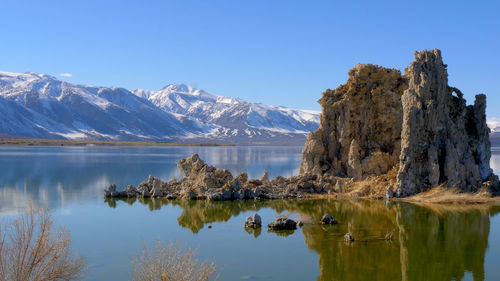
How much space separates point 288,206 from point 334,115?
12.9 metres

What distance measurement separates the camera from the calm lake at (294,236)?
60.5 ft

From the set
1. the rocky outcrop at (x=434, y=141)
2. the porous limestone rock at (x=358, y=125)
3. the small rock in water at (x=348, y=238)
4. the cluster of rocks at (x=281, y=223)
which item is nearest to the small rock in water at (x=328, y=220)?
the cluster of rocks at (x=281, y=223)

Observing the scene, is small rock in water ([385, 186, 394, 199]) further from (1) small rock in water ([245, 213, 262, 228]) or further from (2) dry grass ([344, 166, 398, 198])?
(1) small rock in water ([245, 213, 262, 228])

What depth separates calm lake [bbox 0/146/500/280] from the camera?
60.5ft

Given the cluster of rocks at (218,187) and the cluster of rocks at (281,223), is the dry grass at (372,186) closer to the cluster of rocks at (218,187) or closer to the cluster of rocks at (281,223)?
the cluster of rocks at (218,187)

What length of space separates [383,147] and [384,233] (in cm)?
1817

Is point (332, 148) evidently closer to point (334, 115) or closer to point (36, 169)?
point (334, 115)

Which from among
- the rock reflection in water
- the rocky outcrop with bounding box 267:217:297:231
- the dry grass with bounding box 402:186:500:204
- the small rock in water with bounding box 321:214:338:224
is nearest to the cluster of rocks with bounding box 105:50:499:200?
the dry grass with bounding box 402:186:500:204

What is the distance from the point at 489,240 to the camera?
23484 millimetres

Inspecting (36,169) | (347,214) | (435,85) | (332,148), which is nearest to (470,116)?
(435,85)

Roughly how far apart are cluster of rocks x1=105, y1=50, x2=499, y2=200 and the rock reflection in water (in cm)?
275

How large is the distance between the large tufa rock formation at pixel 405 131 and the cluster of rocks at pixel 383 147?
0.07 meters

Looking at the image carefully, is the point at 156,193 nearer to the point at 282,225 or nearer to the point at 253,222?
the point at 253,222

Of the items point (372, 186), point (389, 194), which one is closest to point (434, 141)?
point (389, 194)
